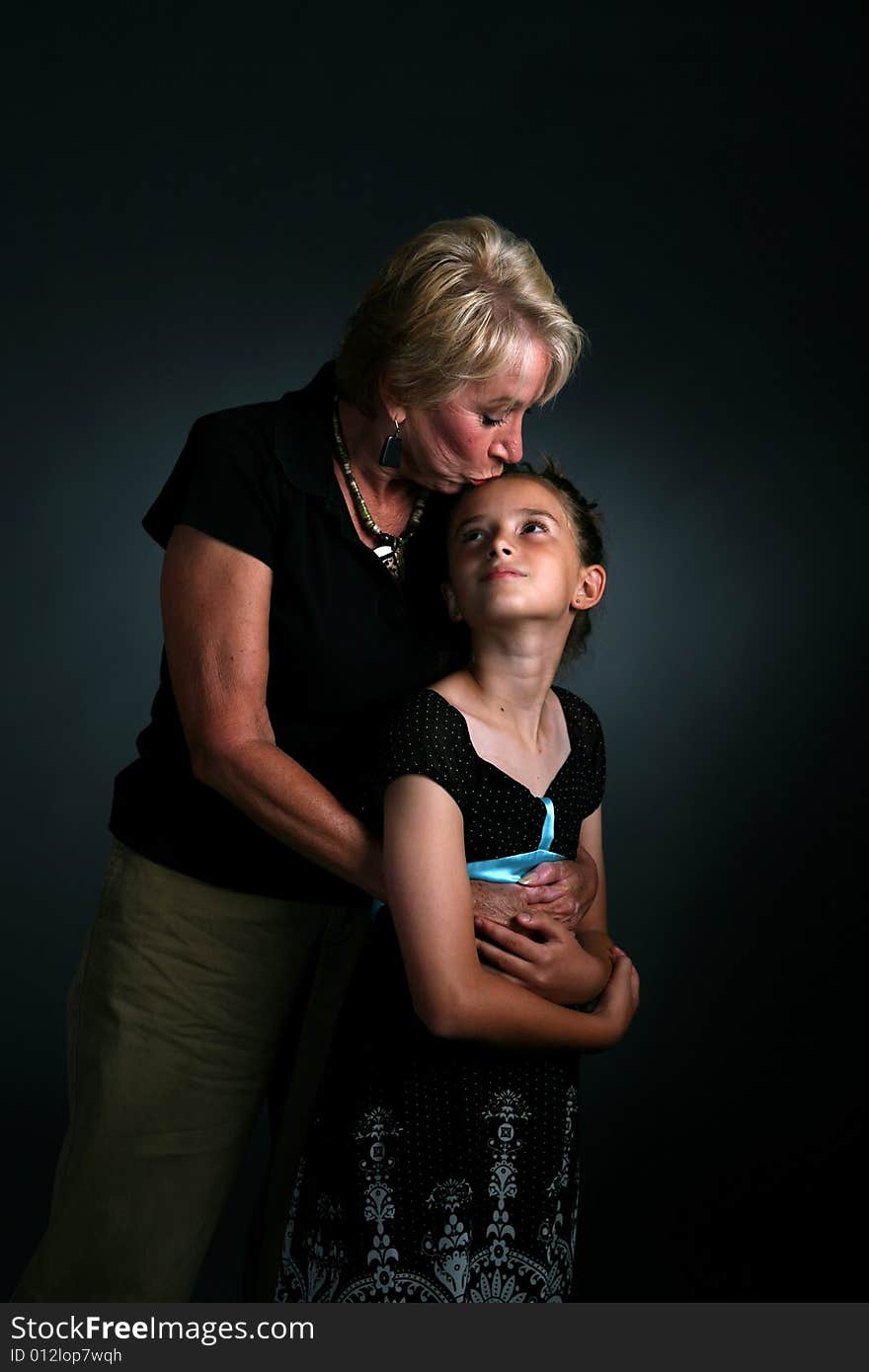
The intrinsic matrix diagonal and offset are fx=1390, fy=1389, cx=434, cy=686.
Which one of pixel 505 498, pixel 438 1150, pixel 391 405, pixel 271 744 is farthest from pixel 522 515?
pixel 438 1150

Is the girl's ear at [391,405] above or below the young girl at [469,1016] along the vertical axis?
above

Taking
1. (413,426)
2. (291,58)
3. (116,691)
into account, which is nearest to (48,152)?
(291,58)

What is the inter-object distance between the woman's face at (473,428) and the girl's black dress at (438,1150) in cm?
35

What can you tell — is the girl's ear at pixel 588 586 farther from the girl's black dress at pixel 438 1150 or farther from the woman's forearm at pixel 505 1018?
the woman's forearm at pixel 505 1018

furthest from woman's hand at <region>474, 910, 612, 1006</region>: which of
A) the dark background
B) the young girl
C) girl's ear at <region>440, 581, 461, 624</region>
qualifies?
the dark background

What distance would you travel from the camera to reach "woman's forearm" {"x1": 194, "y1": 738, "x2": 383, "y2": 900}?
1759 mm

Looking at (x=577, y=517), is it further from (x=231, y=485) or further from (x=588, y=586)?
(x=231, y=485)

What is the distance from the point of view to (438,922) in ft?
5.41

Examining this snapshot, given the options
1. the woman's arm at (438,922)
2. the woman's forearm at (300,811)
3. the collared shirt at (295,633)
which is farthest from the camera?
the collared shirt at (295,633)

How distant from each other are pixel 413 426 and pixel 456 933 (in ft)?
2.30

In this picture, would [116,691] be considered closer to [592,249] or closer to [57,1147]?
[57,1147]

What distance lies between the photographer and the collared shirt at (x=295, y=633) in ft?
6.12

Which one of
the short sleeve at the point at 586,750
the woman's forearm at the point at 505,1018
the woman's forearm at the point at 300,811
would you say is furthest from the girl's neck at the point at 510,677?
the woman's forearm at the point at 505,1018

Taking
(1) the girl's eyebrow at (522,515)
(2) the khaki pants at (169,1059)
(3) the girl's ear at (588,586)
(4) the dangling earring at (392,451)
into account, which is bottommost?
(2) the khaki pants at (169,1059)
